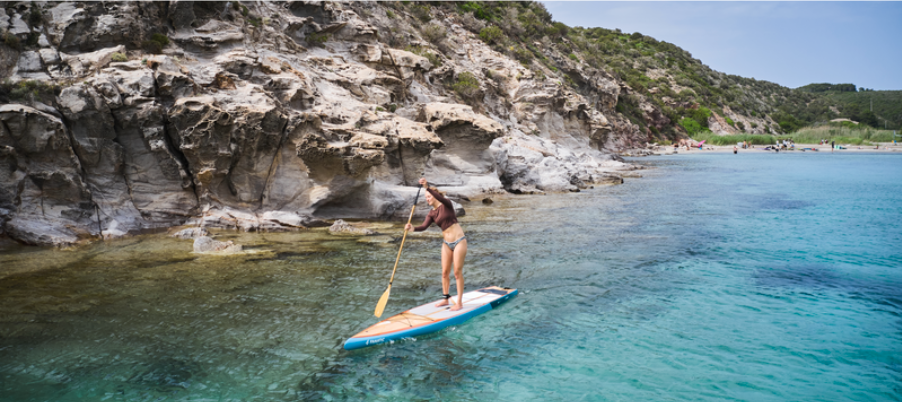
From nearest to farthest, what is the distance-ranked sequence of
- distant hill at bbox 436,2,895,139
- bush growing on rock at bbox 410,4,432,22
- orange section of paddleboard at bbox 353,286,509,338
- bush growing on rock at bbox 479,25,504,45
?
1. orange section of paddleboard at bbox 353,286,509,338
2. bush growing on rock at bbox 410,4,432,22
3. bush growing on rock at bbox 479,25,504,45
4. distant hill at bbox 436,2,895,139

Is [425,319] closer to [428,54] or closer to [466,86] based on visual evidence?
[428,54]

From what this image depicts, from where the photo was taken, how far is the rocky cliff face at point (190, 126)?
46.6 feet

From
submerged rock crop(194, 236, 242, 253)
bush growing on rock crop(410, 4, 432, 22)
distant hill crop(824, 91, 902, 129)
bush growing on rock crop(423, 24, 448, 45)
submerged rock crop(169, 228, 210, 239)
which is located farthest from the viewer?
distant hill crop(824, 91, 902, 129)

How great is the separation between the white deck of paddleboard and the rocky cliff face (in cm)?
891

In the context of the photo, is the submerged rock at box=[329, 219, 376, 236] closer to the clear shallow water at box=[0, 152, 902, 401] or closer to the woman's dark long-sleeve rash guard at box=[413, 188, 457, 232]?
the clear shallow water at box=[0, 152, 902, 401]

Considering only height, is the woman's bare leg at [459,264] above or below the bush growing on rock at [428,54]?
below

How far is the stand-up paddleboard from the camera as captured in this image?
7.55 m

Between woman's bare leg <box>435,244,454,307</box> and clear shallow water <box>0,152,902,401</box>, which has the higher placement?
woman's bare leg <box>435,244,454,307</box>

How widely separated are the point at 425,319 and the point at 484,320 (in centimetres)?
115

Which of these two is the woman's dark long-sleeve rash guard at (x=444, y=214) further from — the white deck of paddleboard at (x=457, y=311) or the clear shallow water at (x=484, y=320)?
the clear shallow water at (x=484, y=320)

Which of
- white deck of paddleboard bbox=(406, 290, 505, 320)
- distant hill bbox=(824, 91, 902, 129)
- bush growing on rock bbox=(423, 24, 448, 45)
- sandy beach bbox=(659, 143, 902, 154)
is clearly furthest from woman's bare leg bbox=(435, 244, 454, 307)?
distant hill bbox=(824, 91, 902, 129)

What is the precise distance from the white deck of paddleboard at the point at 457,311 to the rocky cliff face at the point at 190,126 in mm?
8906

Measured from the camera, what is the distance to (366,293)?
33.1ft

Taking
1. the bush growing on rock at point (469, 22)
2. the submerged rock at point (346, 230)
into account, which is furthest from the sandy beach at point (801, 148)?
the submerged rock at point (346, 230)
